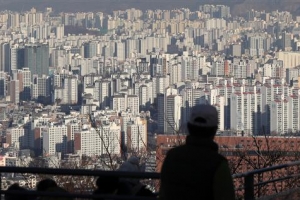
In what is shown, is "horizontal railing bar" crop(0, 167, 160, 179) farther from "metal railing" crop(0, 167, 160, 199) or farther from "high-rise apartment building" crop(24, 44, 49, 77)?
"high-rise apartment building" crop(24, 44, 49, 77)

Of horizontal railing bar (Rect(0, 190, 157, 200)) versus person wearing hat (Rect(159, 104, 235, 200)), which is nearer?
person wearing hat (Rect(159, 104, 235, 200))

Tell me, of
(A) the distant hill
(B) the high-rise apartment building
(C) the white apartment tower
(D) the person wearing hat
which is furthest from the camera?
(A) the distant hill

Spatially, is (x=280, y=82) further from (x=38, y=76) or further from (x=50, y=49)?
(x=50, y=49)

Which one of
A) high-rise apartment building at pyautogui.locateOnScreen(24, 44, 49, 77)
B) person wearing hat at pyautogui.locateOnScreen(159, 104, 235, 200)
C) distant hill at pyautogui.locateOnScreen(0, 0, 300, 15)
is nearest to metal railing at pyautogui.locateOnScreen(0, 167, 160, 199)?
person wearing hat at pyautogui.locateOnScreen(159, 104, 235, 200)

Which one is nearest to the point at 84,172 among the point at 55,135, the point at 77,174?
the point at 77,174

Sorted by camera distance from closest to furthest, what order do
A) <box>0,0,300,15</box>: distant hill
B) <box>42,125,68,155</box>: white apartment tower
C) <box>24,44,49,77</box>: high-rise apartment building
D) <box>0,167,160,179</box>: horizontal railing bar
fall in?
<box>0,167,160,179</box>: horizontal railing bar → <box>42,125,68,155</box>: white apartment tower → <box>24,44,49,77</box>: high-rise apartment building → <box>0,0,300,15</box>: distant hill

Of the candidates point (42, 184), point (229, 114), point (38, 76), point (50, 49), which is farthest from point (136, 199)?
point (50, 49)

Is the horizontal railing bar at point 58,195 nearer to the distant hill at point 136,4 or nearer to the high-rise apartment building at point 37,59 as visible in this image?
the high-rise apartment building at point 37,59

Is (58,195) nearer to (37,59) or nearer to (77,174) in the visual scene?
(77,174)
